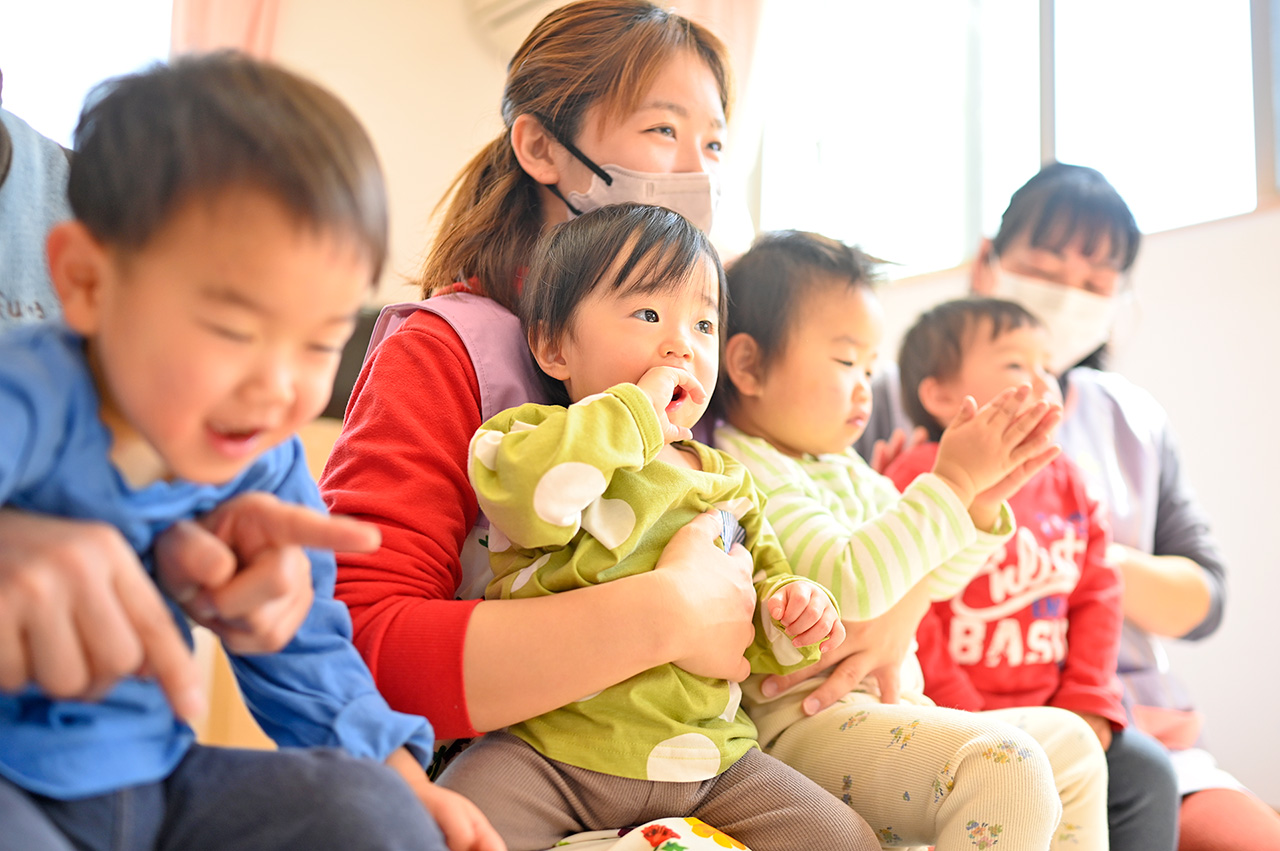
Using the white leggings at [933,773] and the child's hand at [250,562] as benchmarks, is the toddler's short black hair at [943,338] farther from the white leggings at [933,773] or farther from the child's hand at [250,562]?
the child's hand at [250,562]

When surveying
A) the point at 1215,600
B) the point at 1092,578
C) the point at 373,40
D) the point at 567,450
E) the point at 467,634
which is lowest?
the point at 1215,600

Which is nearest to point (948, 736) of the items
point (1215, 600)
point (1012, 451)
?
point (1012, 451)

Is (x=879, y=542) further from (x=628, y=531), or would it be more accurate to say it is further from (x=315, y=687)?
(x=315, y=687)

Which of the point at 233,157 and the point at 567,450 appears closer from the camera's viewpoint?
the point at 233,157

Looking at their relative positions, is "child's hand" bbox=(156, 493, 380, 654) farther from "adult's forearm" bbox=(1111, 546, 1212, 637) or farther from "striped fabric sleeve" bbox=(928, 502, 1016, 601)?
"adult's forearm" bbox=(1111, 546, 1212, 637)

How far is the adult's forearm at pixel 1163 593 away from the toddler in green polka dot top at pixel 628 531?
35.9 inches

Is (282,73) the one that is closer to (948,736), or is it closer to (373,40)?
(948,736)

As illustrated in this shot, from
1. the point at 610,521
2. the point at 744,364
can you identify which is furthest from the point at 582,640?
the point at 744,364

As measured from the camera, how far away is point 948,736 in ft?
3.19

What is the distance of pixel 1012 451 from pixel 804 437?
0.84ft

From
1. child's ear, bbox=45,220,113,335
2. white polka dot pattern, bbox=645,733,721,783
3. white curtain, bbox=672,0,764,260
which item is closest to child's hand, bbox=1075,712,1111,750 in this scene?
white polka dot pattern, bbox=645,733,721,783

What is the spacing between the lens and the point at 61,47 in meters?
3.33

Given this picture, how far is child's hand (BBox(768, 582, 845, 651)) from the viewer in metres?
0.94

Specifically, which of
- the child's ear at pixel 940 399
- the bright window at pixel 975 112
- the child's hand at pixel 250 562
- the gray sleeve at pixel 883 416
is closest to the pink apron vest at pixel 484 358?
the child's hand at pixel 250 562
